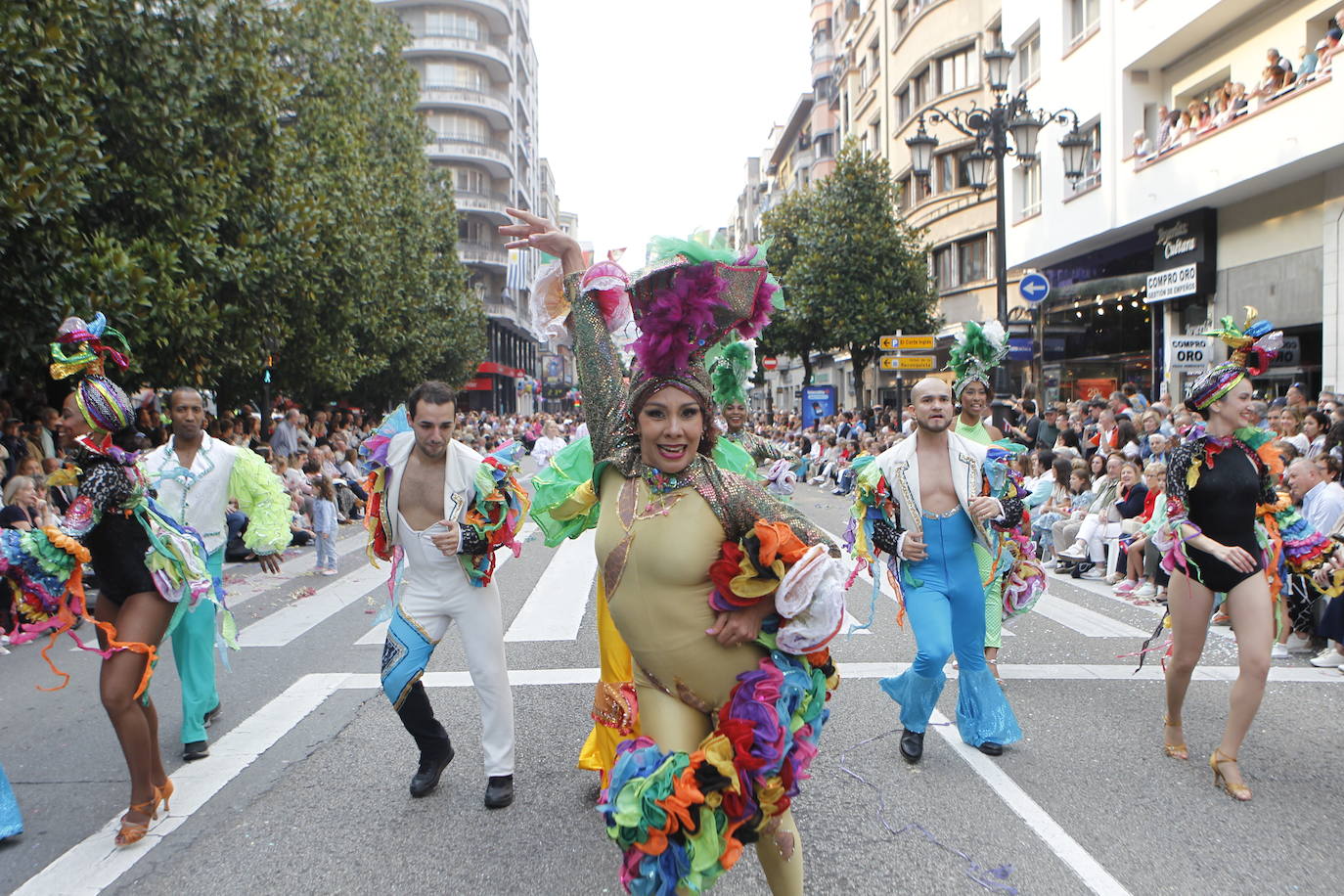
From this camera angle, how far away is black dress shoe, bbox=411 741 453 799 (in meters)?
4.43

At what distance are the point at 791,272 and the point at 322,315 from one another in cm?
1610

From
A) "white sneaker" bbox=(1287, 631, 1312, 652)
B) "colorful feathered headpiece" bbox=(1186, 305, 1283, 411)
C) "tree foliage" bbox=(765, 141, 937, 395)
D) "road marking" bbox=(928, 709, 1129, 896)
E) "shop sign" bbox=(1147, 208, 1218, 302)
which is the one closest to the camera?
"road marking" bbox=(928, 709, 1129, 896)

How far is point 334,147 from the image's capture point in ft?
67.3

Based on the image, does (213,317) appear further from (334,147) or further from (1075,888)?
(1075,888)

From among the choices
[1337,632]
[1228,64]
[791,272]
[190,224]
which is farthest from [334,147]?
[1337,632]

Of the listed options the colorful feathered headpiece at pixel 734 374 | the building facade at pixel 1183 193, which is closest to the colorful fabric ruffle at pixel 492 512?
the colorful feathered headpiece at pixel 734 374

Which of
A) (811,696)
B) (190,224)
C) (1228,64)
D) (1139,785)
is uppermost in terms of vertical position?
(1228,64)

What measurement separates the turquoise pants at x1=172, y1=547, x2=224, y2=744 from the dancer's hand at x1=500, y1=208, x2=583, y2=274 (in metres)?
2.52

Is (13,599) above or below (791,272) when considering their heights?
below

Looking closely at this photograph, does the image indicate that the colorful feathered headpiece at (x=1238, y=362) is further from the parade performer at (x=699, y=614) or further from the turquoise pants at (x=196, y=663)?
the turquoise pants at (x=196, y=663)

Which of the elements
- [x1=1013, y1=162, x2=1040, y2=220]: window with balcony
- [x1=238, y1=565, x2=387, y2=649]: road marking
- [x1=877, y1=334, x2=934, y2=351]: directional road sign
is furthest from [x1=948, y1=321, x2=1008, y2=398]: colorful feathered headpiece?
[x1=1013, y1=162, x2=1040, y2=220]: window with balcony

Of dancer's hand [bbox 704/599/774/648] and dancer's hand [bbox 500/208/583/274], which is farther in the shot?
dancer's hand [bbox 500/208/583/274]

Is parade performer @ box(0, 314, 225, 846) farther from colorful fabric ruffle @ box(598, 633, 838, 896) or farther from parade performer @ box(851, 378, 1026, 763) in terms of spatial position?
parade performer @ box(851, 378, 1026, 763)

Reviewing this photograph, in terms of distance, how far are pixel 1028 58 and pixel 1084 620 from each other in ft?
70.2
